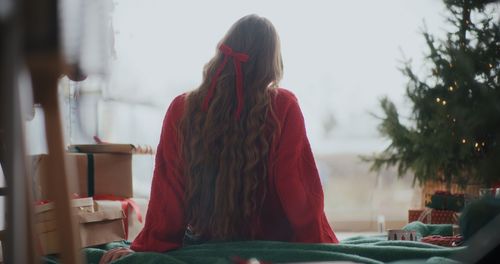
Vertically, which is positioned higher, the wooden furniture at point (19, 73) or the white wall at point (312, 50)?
the white wall at point (312, 50)

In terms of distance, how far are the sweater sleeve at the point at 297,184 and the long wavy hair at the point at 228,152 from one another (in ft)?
0.13

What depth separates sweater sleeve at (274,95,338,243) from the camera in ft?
5.61

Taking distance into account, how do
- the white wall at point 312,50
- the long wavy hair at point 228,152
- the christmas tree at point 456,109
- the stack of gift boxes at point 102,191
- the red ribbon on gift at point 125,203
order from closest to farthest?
1. the long wavy hair at point 228,152
2. the stack of gift boxes at point 102,191
3. the red ribbon on gift at point 125,203
4. the christmas tree at point 456,109
5. the white wall at point 312,50

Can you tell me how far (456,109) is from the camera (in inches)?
115

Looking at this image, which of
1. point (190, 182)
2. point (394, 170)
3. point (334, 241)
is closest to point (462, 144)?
point (394, 170)

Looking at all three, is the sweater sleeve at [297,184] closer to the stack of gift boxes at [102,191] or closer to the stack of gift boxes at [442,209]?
the stack of gift boxes at [102,191]

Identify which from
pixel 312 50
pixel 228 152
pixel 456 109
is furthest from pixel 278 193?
pixel 312 50

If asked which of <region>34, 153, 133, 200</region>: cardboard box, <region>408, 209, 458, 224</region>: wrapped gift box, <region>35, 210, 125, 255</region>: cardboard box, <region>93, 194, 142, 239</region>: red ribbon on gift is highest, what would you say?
<region>34, 153, 133, 200</region>: cardboard box

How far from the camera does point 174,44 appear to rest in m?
3.53

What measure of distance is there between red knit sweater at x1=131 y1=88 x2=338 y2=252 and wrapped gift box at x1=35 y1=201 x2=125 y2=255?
11.2 inches

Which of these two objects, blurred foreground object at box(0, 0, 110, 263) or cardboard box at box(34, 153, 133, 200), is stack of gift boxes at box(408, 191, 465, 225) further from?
blurred foreground object at box(0, 0, 110, 263)

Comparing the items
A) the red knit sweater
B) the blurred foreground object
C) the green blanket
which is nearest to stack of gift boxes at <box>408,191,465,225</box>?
the red knit sweater

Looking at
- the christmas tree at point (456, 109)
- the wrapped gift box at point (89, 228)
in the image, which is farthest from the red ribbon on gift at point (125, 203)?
the christmas tree at point (456, 109)

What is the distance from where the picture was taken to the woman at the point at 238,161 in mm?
1671
